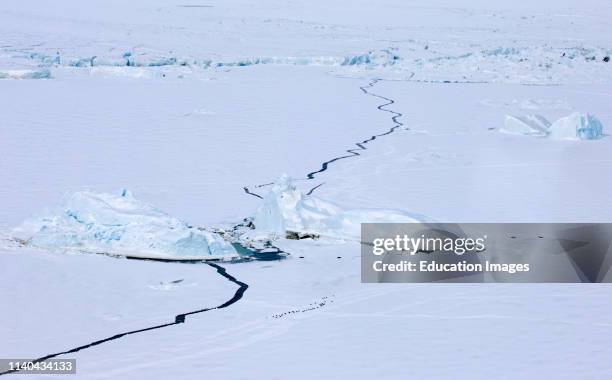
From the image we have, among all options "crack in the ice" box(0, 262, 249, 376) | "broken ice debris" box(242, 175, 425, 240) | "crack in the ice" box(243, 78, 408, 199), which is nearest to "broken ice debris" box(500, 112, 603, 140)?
"crack in the ice" box(243, 78, 408, 199)

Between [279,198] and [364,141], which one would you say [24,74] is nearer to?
[364,141]

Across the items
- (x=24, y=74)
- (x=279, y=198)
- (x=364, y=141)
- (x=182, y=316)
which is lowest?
(x=182, y=316)

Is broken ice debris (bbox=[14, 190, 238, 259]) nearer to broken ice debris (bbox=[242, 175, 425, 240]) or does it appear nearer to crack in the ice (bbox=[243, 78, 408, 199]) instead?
broken ice debris (bbox=[242, 175, 425, 240])

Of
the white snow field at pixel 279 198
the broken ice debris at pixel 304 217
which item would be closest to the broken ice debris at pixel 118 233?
the white snow field at pixel 279 198

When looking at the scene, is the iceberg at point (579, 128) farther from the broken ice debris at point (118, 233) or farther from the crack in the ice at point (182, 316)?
the crack in the ice at point (182, 316)

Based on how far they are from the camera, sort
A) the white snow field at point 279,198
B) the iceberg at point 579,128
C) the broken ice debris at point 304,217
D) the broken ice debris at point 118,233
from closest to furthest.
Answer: the white snow field at point 279,198 → the broken ice debris at point 118,233 → the broken ice debris at point 304,217 → the iceberg at point 579,128

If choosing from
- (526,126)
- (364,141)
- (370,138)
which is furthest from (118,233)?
(526,126)
